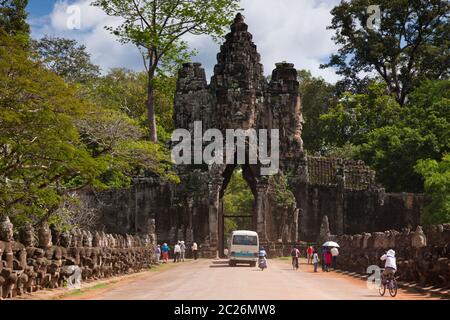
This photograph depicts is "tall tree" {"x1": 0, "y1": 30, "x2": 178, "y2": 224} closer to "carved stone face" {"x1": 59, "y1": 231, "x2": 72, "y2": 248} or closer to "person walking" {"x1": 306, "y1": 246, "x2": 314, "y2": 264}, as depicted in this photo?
"carved stone face" {"x1": 59, "y1": 231, "x2": 72, "y2": 248}

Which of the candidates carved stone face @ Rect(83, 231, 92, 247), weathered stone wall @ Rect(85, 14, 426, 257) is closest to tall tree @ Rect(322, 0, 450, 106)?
weathered stone wall @ Rect(85, 14, 426, 257)

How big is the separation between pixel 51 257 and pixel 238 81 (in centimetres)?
3094

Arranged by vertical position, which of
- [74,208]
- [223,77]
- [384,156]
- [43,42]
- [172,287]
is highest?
[43,42]

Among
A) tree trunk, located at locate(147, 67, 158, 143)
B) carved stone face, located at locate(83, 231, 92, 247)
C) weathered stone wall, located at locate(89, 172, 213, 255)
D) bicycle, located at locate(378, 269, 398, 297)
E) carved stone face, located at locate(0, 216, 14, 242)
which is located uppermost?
tree trunk, located at locate(147, 67, 158, 143)

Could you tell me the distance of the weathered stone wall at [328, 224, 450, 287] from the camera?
21.2 metres

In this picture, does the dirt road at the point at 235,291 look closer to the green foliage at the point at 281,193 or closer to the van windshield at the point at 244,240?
the van windshield at the point at 244,240

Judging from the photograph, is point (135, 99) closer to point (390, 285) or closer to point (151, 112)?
point (151, 112)

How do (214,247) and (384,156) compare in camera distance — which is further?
(384,156)

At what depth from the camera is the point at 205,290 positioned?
20547 mm

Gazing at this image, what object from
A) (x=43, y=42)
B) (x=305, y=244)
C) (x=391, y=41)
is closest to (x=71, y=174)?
(x=305, y=244)

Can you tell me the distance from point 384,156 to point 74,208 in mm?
26162

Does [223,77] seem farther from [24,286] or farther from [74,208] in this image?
[24,286]

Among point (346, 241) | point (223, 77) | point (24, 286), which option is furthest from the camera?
point (223, 77)

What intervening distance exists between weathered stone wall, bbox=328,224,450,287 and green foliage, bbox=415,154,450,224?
30.8 ft
